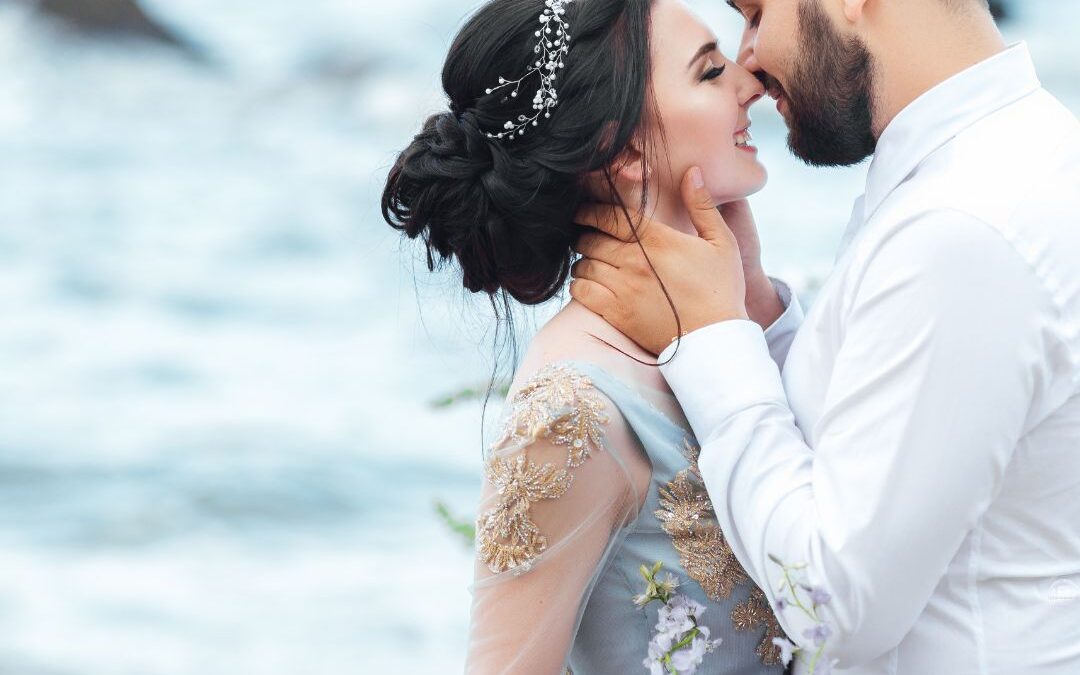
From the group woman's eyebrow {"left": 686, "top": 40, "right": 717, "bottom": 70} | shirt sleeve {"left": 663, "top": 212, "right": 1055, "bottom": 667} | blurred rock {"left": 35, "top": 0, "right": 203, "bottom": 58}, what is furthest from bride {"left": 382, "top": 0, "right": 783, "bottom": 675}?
blurred rock {"left": 35, "top": 0, "right": 203, "bottom": 58}

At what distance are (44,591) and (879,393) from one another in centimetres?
535

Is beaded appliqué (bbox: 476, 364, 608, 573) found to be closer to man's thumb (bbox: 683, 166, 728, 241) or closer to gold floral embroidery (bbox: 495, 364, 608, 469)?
gold floral embroidery (bbox: 495, 364, 608, 469)

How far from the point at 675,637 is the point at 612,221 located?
666 mm

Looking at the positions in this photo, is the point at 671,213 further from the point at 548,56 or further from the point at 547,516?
the point at 547,516

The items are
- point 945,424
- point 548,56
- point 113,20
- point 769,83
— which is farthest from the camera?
point 113,20

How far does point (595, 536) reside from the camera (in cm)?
169

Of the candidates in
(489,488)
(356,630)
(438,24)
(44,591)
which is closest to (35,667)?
(44,591)

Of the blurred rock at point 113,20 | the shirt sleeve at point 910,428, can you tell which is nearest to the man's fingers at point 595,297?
the shirt sleeve at point 910,428

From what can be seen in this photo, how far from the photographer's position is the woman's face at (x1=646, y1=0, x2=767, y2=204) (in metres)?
1.90

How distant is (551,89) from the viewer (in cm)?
186

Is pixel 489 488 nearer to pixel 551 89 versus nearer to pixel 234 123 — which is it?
pixel 551 89

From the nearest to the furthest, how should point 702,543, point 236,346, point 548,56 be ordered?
point 702,543, point 548,56, point 236,346

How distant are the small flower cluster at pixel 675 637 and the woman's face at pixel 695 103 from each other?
680 mm

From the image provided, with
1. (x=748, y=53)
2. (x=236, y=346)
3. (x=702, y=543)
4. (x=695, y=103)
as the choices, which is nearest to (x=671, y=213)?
(x=695, y=103)
